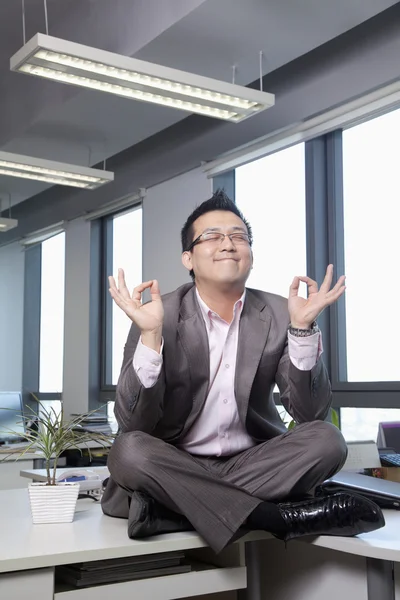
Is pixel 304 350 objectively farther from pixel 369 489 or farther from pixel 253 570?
pixel 253 570

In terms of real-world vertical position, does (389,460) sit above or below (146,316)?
below

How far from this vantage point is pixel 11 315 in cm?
931

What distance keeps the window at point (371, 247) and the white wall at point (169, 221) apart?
1.43 m

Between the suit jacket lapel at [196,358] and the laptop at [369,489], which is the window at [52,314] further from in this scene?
the laptop at [369,489]

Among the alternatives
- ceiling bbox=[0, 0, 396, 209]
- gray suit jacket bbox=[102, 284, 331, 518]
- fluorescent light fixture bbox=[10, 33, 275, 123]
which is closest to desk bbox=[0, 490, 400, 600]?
gray suit jacket bbox=[102, 284, 331, 518]

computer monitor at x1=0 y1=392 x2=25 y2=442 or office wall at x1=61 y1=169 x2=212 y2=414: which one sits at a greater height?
office wall at x1=61 y1=169 x2=212 y2=414

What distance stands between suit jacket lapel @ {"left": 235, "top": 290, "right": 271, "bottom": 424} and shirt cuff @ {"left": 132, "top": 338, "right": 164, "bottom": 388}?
0.30 m

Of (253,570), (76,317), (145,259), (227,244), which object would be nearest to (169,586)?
(253,570)

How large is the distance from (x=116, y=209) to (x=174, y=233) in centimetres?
121

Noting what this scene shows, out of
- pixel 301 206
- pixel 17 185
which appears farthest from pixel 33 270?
pixel 301 206

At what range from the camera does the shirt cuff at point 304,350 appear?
2100 millimetres

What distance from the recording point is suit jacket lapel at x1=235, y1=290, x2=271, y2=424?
2256 millimetres

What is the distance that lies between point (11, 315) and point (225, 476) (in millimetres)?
7562

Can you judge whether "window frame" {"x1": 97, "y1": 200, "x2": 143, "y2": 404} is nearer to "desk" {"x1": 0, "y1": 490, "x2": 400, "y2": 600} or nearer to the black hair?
the black hair
